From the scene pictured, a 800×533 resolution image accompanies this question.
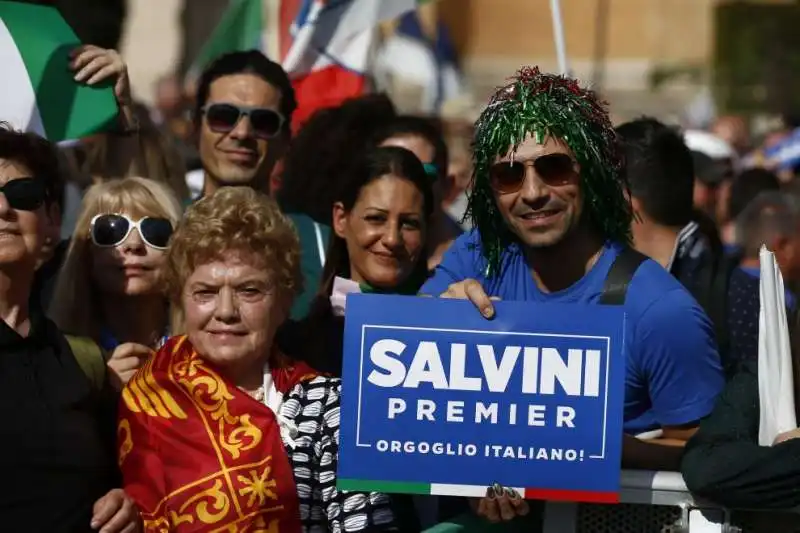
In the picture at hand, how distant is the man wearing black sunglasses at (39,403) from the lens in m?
4.06

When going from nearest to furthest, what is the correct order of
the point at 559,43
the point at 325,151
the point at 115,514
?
the point at 115,514
the point at 559,43
the point at 325,151

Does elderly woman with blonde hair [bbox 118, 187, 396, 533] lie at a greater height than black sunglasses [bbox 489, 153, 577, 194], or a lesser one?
lesser

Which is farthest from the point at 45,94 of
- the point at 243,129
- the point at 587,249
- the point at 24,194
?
the point at 587,249

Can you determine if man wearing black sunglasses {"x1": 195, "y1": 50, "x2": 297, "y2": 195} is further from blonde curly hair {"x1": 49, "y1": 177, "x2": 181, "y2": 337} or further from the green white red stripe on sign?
the green white red stripe on sign

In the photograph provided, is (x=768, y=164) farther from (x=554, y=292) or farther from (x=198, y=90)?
(x=554, y=292)

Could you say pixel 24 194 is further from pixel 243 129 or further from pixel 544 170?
pixel 243 129

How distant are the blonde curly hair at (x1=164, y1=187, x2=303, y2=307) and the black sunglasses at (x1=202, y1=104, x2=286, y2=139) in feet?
4.70

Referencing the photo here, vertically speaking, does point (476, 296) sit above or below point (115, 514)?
above

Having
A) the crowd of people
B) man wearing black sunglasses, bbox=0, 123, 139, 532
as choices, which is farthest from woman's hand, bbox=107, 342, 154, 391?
man wearing black sunglasses, bbox=0, 123, 139, 532

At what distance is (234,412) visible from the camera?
14.1ft

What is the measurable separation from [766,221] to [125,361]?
12.6ft

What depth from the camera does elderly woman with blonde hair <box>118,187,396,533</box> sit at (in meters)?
4.23

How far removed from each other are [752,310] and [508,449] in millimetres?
2443

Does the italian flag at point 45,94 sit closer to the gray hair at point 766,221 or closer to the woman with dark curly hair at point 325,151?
the woman with dark curly hair at point 325,151
